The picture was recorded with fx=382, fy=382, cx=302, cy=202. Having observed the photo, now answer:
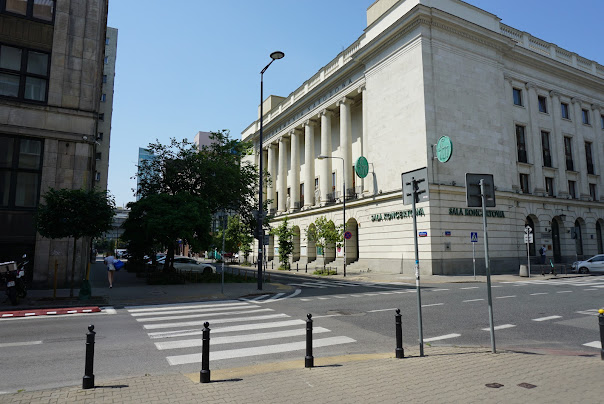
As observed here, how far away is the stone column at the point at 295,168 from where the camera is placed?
5159 cm

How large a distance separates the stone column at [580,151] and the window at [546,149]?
4.25m

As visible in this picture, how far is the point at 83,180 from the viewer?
20422mm

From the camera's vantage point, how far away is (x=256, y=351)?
25.7 ft

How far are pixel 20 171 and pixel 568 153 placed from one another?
4788 centimetres

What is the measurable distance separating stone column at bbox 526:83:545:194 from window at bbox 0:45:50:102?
39.5 m

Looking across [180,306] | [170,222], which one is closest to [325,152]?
[170,222]

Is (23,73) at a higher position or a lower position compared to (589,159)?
lower

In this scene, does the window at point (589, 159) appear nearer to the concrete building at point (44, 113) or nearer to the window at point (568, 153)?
the window at point (568, 153)

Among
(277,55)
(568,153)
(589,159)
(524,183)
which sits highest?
(568,153)

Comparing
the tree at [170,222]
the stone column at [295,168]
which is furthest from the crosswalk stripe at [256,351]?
the stone column at [295,168]

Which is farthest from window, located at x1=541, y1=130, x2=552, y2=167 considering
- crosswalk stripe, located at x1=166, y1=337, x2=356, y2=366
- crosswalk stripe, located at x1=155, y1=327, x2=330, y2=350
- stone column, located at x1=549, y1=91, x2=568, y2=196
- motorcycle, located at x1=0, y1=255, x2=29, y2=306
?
motorcycle, located at x1=0, y1=255, x2=29, y2=306

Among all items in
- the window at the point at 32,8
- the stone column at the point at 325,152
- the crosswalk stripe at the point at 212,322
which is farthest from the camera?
the stone column at the point at 325,152

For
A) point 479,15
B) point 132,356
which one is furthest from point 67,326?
point 479,15

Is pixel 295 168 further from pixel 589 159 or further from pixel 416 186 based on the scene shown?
pixel 416 186
